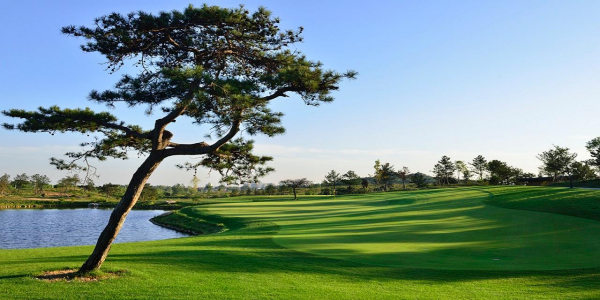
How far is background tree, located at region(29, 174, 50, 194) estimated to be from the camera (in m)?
78.1

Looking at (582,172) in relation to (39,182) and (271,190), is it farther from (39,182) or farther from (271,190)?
(39,182)

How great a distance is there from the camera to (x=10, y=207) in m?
57.6

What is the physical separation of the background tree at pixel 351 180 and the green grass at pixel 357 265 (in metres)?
50.9

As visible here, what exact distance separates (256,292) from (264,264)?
9.76 ft

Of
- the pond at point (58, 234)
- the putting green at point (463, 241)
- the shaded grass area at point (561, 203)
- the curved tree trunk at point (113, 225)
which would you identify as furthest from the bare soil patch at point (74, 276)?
the shaded grass area at point (561, 203)

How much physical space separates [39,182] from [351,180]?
70.9 meters

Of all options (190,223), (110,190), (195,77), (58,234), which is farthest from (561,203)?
(110,190)

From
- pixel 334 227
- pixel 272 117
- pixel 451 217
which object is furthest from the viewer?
pixel 451 217

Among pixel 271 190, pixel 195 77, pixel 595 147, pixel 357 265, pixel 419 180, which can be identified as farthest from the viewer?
pixel 271 190

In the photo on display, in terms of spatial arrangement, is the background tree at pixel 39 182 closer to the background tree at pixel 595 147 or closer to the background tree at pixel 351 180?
the background tree at pixel 351 180

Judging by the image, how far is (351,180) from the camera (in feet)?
228

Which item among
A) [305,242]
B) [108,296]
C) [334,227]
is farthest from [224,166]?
[334,227]

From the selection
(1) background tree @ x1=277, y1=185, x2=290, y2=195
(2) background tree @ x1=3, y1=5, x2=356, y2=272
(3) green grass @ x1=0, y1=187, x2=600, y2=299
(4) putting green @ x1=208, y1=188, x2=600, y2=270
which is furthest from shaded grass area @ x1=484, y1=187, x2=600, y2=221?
(1) background tree @ x1=277, y1=185, x2=290, y2=195

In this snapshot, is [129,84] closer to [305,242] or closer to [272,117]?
[272,117]
